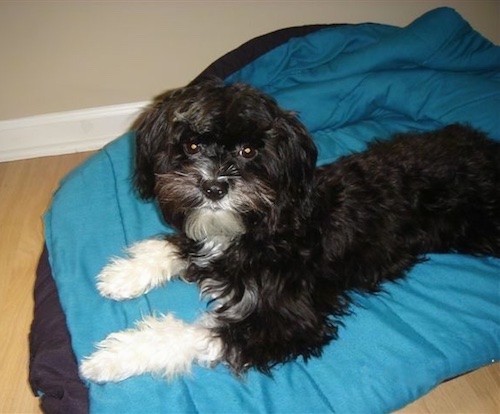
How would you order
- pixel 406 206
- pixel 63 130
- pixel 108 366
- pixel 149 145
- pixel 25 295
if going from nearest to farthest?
pixel 108 366, pixel 149 145, pixel 406 206, pixel 25 295, pixel 63 130

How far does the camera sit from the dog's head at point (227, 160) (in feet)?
6.72

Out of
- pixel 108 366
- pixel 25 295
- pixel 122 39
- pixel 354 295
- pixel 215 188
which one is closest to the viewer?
pixel 215 188

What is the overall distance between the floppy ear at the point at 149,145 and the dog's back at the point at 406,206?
88 centimetres

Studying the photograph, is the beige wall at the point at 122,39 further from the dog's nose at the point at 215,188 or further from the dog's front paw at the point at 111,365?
the dog's front paw at the point at 111,365

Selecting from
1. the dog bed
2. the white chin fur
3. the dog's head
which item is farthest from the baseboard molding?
the white chin fur

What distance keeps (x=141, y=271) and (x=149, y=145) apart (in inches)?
29.5

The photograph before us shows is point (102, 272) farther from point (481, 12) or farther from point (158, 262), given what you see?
point (481, 12)

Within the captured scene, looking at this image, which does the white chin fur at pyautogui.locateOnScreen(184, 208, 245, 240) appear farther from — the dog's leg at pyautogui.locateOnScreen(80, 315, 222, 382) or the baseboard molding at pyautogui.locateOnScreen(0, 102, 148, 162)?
the baseboard molding at pyautogui.locateOnScreen(0, 102, 148, 162)

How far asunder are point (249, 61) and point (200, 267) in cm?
231

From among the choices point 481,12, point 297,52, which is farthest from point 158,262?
point 481,12

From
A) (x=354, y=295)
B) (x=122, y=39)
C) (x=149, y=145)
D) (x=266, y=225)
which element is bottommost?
(x=354, y=295)

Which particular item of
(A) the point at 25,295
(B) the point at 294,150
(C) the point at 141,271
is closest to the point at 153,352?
(C) the point at 141,271

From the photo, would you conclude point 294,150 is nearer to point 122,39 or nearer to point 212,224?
point 212,224

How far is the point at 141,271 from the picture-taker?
2686 millimetres
